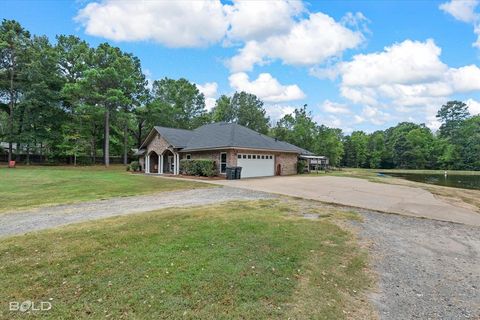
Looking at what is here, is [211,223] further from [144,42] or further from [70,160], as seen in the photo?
[70,160]

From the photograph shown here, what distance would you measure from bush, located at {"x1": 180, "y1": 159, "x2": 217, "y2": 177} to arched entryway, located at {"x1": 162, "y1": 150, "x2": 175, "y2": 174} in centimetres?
340

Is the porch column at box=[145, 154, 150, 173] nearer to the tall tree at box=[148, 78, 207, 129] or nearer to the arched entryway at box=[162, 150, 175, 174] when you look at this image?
the arched entryway at box=[162, 150, 175, 174]

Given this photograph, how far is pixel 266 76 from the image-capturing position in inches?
1353

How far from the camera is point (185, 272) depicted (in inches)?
155

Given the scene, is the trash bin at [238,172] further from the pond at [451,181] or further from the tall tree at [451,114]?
the tall tree at [451,114]

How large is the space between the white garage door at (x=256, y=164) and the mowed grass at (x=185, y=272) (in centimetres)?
1612

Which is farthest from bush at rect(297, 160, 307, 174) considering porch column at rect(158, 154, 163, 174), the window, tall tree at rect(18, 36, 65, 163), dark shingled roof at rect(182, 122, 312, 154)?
tall tree at rect(18, 36, 65, 163)

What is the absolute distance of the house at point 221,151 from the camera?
22250 millimetres

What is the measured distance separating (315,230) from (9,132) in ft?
131

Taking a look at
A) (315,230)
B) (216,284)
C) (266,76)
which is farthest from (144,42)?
(216,284)

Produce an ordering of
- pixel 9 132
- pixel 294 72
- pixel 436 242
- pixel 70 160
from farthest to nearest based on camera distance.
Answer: pixel 70 160 → pixel 9 132 → pixel 294 72 → pixel 436 242

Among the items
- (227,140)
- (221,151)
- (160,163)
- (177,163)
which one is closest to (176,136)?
(160,163)

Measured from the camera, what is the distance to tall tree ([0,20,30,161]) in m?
32.4

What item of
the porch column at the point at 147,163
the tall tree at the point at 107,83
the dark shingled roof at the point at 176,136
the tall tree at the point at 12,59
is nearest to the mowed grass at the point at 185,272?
the dark shingled roof at the point at 176,136
